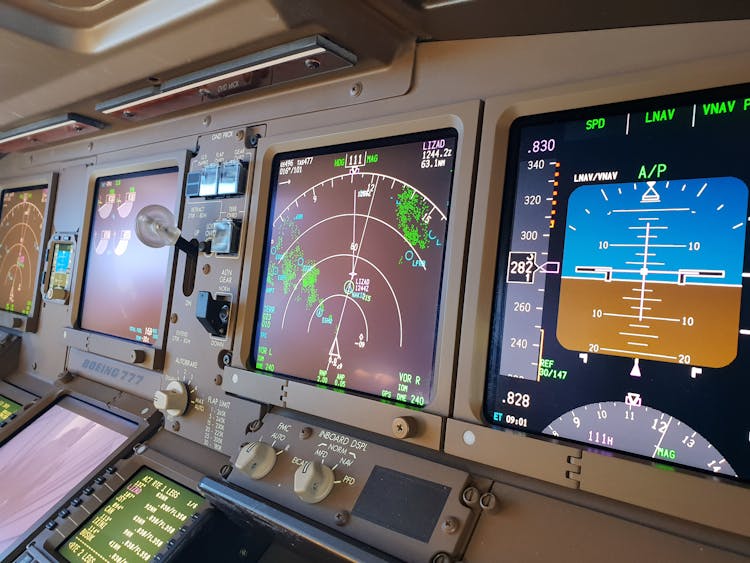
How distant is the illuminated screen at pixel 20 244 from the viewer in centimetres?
327

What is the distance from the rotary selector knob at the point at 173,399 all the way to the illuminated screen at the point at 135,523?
23 centimetres

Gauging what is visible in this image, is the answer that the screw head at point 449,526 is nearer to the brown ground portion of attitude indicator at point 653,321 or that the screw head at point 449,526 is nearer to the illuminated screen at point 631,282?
the illuminated screen at point 631,282

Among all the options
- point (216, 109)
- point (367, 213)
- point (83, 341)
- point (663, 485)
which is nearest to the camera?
point (663, 485)

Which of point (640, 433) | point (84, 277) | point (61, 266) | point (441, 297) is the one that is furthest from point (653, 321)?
point (61, 266)

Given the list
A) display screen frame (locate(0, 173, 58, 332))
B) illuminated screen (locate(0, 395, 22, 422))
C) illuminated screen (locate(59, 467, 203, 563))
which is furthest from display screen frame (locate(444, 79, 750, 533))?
display screen frame (locate(0, 173, 58, 332))

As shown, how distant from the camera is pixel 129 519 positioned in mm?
1941

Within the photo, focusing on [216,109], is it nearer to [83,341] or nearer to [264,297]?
[264,297]

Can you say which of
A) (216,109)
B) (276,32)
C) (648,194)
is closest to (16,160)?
(216,109)

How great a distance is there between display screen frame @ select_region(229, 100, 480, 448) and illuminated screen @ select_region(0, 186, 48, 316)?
5.89ft

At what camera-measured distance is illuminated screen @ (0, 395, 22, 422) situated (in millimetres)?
2887

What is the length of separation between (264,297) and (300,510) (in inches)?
27.9

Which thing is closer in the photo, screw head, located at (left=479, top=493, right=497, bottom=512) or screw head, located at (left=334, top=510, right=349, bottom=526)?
screw head, located at (left=479, top=493, right=497, bottom=512)

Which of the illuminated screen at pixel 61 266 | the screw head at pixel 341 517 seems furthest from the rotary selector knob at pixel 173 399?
the illuminated screen at pixel 61 266

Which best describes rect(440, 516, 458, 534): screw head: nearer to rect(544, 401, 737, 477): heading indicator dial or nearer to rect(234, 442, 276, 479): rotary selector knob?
rect(544, 401, 737, 477): heading indicator dial
